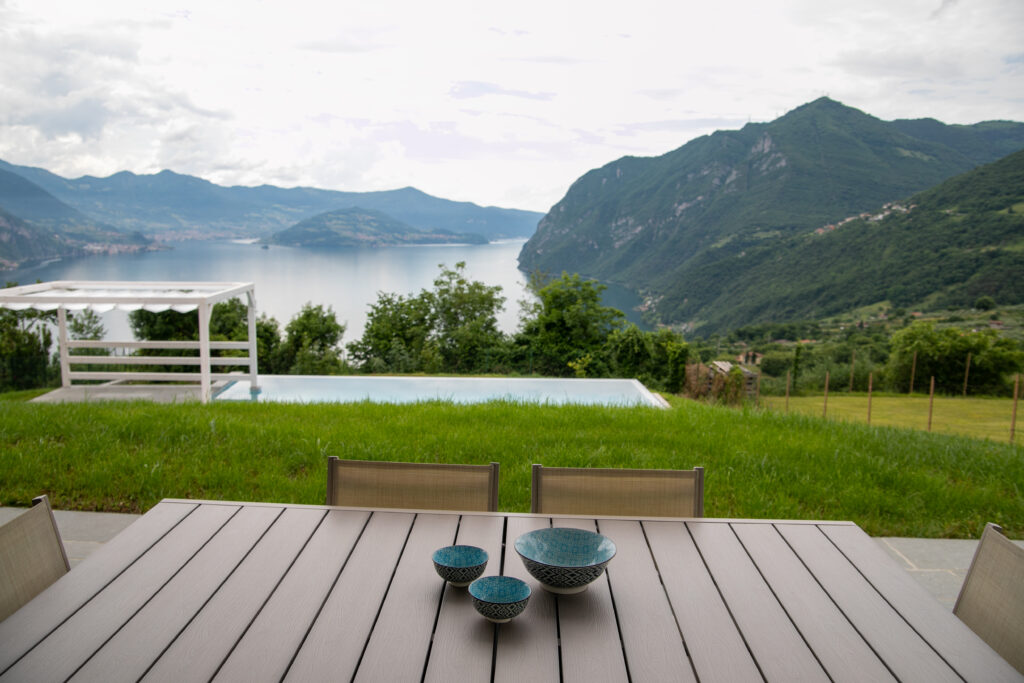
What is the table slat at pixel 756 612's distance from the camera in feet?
4.05

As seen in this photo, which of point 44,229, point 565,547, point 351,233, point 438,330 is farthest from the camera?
point 351,233

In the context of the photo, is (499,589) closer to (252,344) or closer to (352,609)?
(352,609)

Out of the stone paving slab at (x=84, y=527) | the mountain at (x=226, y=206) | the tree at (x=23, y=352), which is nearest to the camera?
the stone paving slab at (x=84, y=527)

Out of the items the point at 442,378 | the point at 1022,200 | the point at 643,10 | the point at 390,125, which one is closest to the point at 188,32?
the point at 643,10

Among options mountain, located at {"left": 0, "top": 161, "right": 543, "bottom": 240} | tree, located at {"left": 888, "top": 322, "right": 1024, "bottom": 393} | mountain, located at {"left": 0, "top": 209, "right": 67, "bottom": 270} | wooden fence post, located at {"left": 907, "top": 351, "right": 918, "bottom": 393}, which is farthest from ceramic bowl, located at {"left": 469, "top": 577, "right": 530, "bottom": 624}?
mountain, located at {"left": 0, "top": 161, "right": 543, "bottom": 240}

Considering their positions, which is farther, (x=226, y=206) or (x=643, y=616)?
(x=226, y=206)

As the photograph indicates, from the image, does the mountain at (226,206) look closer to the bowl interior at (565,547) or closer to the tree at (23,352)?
the tree at (23,352)

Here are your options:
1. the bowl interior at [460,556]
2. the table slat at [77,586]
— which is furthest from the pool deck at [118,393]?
the bowl interior at [460,556]

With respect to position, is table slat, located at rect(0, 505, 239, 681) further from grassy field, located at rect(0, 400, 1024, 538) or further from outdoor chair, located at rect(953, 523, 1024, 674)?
outdoor chair, located at rect(953, 523, 1024, 674)

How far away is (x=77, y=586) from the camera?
1511mm

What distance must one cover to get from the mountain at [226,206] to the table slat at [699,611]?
2071 inches

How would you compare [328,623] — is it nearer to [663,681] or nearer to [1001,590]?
[663,681]

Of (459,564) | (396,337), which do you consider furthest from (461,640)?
(396,337)

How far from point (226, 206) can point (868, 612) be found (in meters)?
68.5
